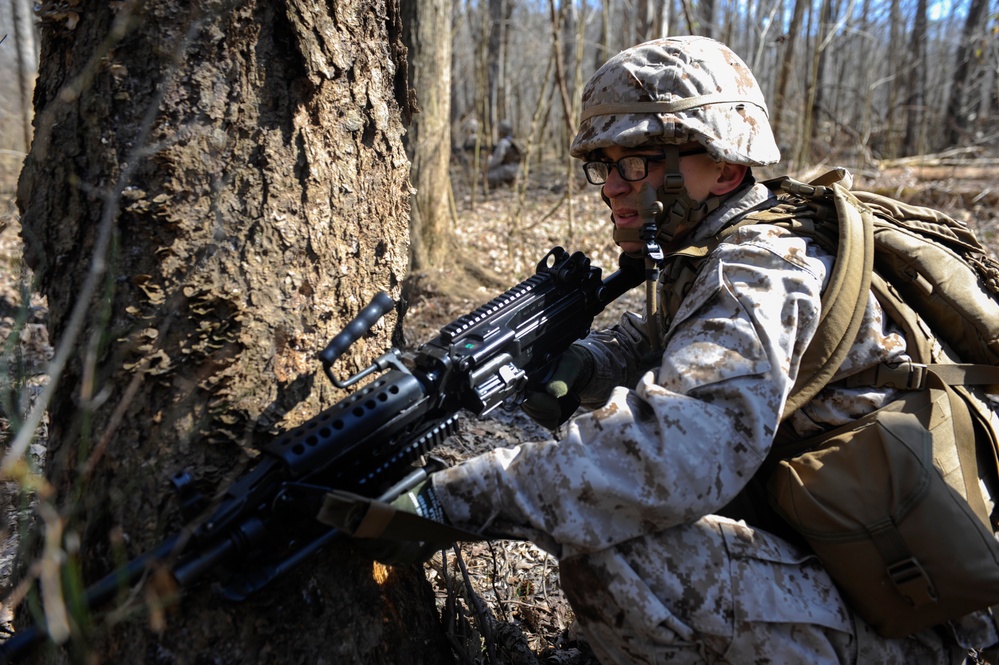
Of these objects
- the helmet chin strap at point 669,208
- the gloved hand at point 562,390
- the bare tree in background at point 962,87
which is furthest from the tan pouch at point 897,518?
the bare tree in background at point 962,87

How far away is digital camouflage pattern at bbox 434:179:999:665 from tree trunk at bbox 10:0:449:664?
1.86ft

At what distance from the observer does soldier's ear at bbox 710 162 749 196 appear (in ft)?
8.66

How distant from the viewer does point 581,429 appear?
2020mm

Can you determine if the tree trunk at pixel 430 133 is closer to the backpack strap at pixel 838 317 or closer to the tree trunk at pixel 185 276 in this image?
the tree trunk at pixel 185 276

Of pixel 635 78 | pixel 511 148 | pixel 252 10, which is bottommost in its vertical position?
pixel 511 148

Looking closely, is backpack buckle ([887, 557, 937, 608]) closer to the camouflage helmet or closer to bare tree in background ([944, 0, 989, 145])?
the camouflage helmet

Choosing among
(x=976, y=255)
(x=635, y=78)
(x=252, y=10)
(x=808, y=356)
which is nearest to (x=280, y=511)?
(x=252, y=10)

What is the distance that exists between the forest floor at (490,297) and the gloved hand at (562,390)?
0.62 metres

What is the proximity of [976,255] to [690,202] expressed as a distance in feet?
3.28

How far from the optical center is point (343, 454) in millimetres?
1895

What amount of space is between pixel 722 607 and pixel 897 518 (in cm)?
55

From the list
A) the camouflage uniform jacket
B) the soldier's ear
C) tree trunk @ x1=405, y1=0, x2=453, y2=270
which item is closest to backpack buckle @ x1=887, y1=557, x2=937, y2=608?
the camouflage uniform jacket

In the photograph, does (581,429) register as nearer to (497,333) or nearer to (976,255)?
(497,333)

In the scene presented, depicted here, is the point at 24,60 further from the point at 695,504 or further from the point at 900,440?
the point at 900,440
